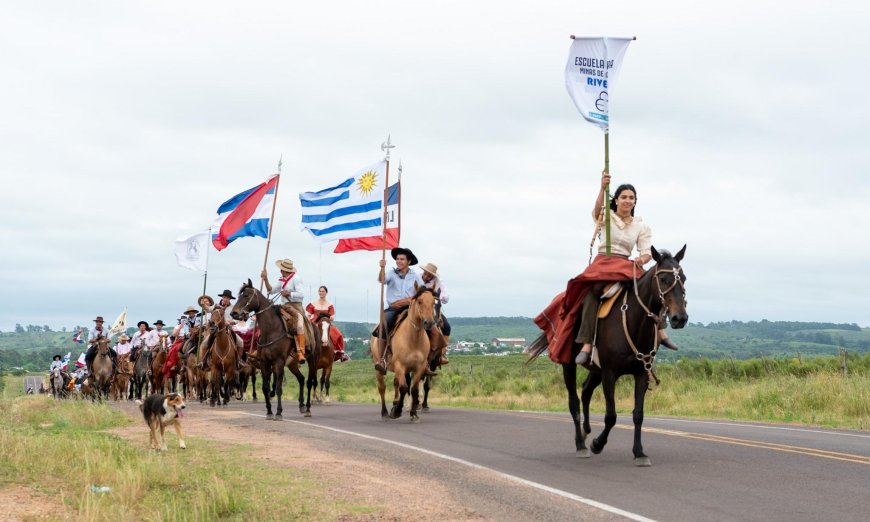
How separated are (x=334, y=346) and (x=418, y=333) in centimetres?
1110

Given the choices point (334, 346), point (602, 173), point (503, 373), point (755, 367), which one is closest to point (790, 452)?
point (602, 173)

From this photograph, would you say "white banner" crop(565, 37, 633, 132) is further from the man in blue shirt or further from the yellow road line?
the man in blue shirt

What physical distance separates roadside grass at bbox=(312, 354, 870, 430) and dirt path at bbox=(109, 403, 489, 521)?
5.77 meters

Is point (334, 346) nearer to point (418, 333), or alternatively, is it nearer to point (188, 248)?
point (188, 248)

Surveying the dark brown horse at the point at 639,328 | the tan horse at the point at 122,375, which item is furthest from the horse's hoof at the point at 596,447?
the tan horse at the point at 122,375

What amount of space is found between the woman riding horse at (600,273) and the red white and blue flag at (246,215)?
15735 millimetres

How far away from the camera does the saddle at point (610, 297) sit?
1259 centimetres

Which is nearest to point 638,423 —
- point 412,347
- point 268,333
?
point 412,347

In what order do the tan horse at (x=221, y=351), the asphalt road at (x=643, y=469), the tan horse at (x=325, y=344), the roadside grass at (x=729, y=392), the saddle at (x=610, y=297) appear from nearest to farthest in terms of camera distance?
the asphalt road at (x=643, y=469), the saddle at (x=610, y=297), the roadside grass at (x=729, y=392), the tan horse at (x=325, y=344), the tan horse at (x=221, y=351)

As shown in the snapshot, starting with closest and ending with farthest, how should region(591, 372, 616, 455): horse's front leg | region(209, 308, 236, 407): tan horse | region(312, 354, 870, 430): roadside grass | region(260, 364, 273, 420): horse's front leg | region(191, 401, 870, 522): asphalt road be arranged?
region(191, 401, 870, 522): asphalt road → region(591, 372, 616, 455): horse's front leg → region(260, 364, 273, 420): horse's front leg → region(312, 354, 870, 430): roadside grass → region(209, 308, 236, 407): tan horse

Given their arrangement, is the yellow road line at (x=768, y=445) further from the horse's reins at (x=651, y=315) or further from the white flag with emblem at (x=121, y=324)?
the white flag with emblem at (x=121, y=324)

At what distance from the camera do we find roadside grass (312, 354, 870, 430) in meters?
22.2

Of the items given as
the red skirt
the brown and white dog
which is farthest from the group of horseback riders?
the red skirt

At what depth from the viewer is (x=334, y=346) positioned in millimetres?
30172
